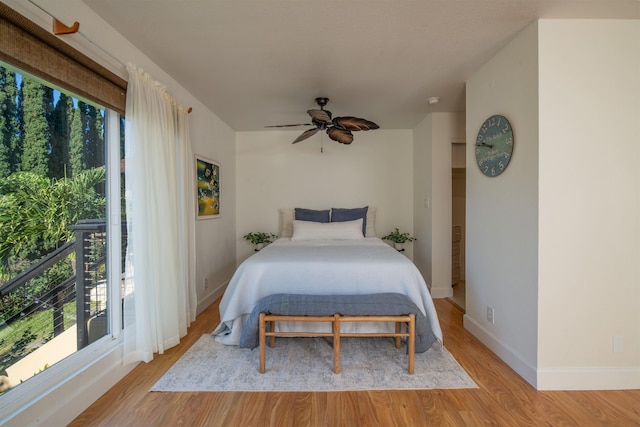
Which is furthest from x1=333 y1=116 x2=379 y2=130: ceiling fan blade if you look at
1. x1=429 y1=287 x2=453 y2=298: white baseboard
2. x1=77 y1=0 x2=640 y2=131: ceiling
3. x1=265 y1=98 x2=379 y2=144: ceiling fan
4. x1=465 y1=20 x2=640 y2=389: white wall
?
x1=429 y1=287 x2=453 y2=298: white baseboard

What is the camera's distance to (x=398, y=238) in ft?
12.3

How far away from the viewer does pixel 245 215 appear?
409cm

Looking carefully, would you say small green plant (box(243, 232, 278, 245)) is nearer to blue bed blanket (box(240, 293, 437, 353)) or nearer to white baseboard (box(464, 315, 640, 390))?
blue bed blanket (box(240, 293, 437, 353))

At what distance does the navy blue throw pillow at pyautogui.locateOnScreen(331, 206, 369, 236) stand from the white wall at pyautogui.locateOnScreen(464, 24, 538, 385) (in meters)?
1.54

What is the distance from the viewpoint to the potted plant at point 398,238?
3.76m

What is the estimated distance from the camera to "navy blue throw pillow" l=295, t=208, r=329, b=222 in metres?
3.74

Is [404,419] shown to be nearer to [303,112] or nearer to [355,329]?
[355,329]

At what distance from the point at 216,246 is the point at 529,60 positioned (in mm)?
3504

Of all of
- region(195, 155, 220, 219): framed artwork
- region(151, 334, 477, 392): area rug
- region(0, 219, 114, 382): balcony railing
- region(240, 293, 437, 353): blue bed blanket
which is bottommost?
region(151, 334, 477, 392): area rug

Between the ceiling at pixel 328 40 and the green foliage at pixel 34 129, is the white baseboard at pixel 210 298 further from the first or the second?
the ceiling at pixel 328 40

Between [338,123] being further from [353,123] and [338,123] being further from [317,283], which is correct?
[317,283]

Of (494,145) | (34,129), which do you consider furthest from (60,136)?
(494,145)

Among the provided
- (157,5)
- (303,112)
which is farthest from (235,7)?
(303,112)

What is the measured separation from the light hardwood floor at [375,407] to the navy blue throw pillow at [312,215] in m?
2.39
